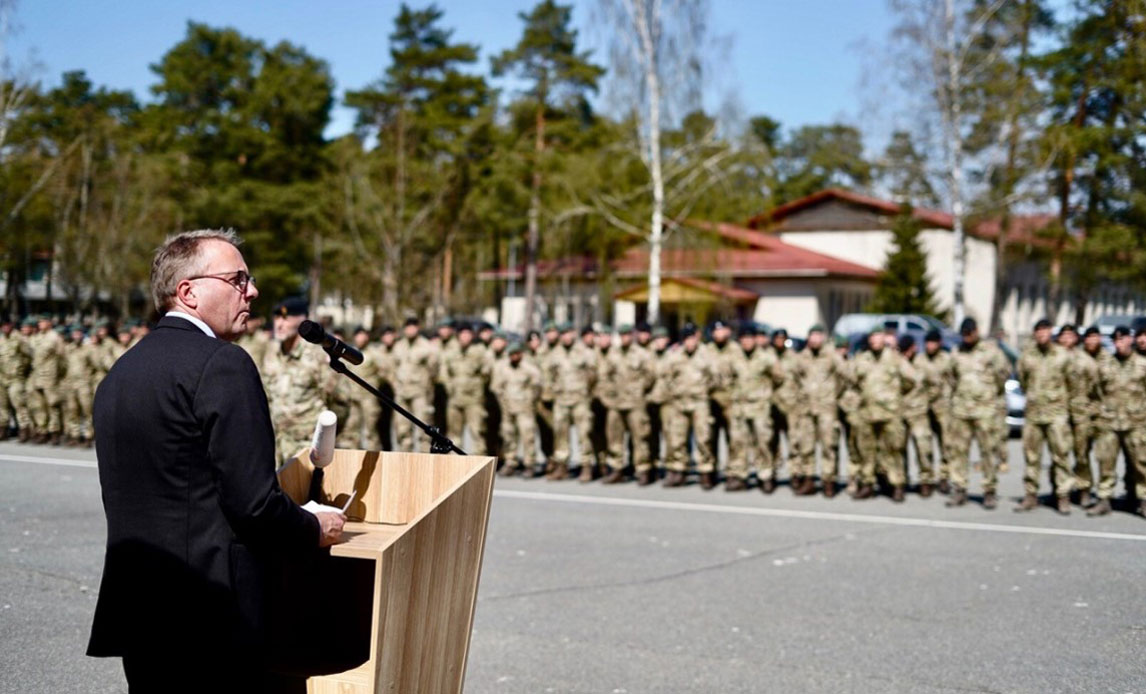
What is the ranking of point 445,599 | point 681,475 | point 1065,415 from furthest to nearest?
point 681,475 → point 1065,415 → point 445,599

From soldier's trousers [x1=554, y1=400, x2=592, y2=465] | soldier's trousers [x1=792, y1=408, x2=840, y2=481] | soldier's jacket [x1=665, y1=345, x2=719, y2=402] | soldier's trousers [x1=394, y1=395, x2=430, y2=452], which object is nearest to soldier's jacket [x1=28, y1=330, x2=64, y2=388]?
soldier's trousers [x1=394, y1=395, x2=430, y2=452]

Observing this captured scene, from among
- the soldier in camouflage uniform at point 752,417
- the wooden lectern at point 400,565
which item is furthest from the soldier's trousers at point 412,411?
the wooden lectern at point 400,565

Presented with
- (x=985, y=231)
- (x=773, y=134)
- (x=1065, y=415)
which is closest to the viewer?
(x=1065, y=415)

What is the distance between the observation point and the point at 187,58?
49469 mm

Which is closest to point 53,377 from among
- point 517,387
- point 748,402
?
point 517,387

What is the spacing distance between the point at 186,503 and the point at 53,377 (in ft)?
50.1

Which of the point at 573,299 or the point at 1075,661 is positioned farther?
the point at 573,299

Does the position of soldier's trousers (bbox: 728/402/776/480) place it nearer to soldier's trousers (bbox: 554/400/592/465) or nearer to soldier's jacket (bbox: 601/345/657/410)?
soldier's jacket (bbox: 601/345/657/410)

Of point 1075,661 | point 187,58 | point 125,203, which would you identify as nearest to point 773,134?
point 187,58

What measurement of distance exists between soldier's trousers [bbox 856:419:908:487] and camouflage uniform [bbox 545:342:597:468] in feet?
11.6

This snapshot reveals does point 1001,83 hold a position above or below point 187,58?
below

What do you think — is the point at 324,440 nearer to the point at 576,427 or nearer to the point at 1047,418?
the point at 1047,418

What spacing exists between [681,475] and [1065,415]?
4435 millimetres

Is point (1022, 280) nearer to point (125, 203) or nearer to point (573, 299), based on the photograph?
point (573, 299)
